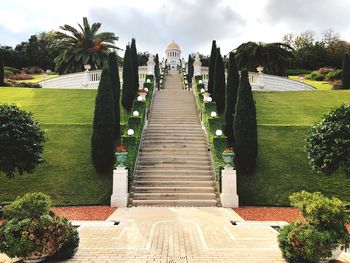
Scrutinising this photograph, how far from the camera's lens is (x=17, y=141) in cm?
1221

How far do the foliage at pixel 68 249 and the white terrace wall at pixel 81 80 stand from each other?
83.9 ft

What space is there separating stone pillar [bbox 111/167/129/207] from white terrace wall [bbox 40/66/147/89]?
19.3m

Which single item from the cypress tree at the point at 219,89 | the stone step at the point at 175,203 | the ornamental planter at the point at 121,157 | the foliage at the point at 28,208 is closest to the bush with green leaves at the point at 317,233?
the foliage at the point at 28,208

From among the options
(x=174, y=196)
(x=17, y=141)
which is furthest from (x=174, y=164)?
(x=17, y=141)

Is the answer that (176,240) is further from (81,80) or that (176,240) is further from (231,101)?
(81,80)

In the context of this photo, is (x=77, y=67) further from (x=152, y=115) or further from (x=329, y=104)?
(x=329, y=104)

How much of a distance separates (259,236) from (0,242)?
6538 mm

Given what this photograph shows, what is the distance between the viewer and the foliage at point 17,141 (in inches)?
477

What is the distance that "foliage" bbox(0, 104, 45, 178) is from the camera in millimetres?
12117

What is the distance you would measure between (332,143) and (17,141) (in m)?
11.5

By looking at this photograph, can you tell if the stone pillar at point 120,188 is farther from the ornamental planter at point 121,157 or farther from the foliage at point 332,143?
the foliage at point 332,143

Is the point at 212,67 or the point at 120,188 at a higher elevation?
the point at 212,67

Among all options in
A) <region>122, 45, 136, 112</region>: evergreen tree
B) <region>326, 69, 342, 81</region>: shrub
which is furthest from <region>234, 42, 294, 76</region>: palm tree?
<region>122, 45, 136, 112</region>: evergreen tree

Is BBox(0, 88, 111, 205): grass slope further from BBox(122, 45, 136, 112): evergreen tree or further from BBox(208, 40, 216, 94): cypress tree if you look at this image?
BBox(208, 40, 216, 94): cypress tree
